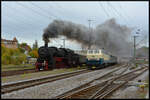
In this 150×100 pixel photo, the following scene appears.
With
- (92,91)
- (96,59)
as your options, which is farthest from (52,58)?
(92,91)

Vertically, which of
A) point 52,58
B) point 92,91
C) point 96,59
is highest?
point 52,58

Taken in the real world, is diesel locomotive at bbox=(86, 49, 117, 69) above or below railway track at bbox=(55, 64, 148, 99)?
above

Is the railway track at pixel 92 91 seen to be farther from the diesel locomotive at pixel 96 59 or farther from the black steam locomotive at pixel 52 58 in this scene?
the diesel locomotive at pixel 96 59

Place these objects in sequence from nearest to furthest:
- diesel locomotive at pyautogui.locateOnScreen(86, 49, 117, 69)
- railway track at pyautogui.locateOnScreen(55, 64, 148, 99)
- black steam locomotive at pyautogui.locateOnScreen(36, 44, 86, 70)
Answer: railway track at pyautogui.locateOnScreen(55, 64, 148, 99) → black steam locomotive at pyautogui.locateOnScreen(36, 44, 86, 70) → diesel locomotive at pyautogui.locateOnScreen(86, 49, 117, 69)

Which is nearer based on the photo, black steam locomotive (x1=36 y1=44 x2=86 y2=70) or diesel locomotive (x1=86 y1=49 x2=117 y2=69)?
black steam locomotive (x1=36 y1=44 x2=86 y2=70)

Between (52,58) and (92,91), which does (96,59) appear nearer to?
(52,58)

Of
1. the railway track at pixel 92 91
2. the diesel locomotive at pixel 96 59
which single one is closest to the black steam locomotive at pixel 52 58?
the diesel locomotive at pixel 96 59

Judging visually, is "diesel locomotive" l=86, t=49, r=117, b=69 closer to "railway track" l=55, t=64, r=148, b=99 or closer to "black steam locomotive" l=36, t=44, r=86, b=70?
"black steam locomotive" l=36, t=44, r=86, b=70

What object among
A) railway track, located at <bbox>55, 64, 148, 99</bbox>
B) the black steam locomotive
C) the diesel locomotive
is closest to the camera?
railway track, located at <bbox>55, 64, 148, 99</bbox>

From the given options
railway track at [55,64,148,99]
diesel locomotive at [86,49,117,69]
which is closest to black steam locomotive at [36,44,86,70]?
diesel locomotive at [86,49,117,69]

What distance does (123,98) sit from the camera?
7.51m

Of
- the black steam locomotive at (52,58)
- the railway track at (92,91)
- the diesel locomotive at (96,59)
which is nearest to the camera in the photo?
the railway track at (92,91)

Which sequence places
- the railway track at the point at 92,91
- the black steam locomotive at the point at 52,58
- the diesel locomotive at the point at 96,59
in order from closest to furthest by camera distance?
1. the railway track at the point at 92,91
2. the black steam locomotive at the point at 52,58
3. the diesel locomotive at the point at 96,59

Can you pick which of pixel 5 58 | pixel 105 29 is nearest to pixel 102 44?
pixel 105 29
